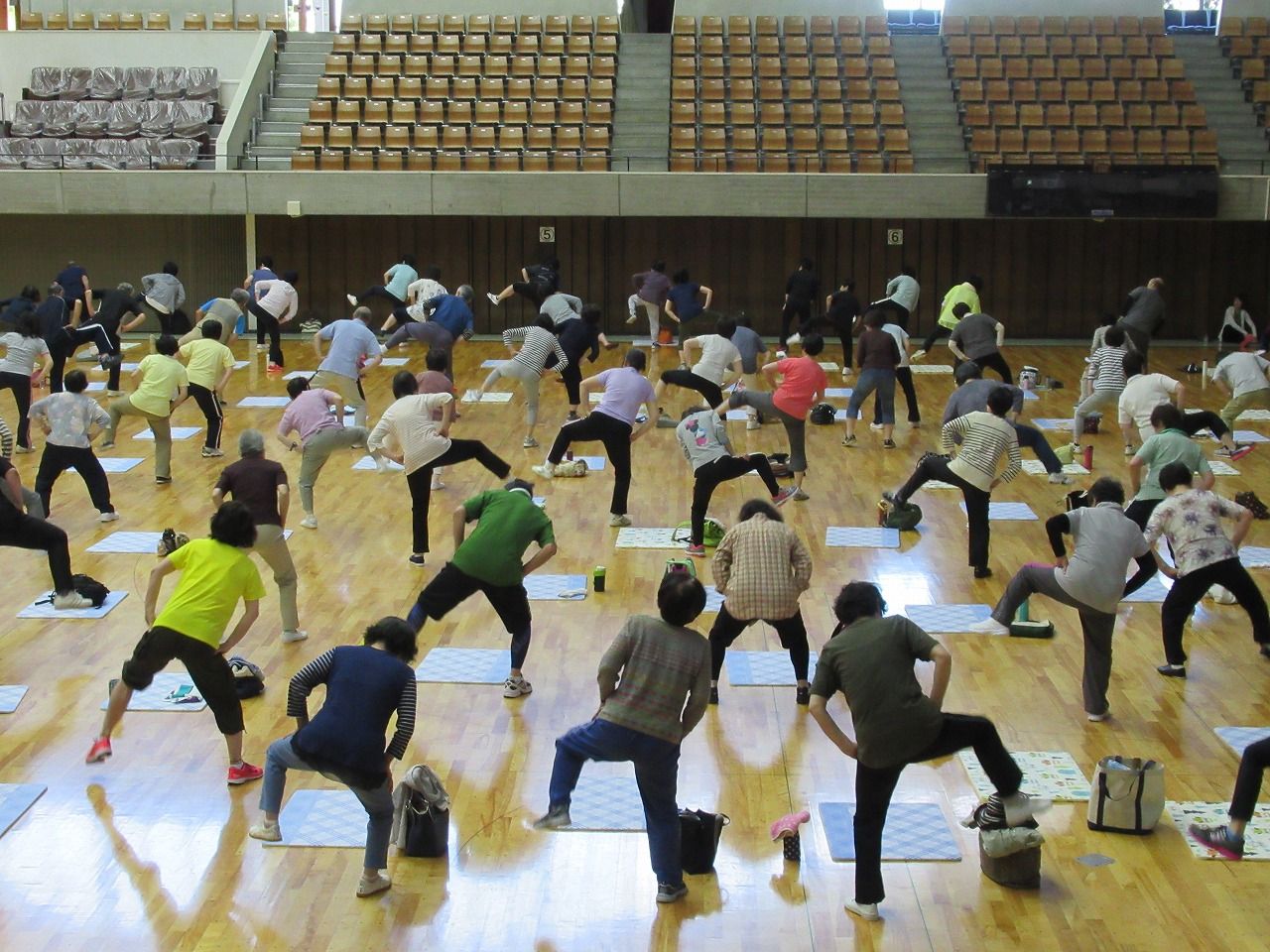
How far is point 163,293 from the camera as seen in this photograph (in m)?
20.1

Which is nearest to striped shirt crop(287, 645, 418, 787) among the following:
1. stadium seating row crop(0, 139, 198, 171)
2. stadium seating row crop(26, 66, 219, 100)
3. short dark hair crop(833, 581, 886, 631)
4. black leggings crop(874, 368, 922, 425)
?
short dark hair crop(833, 581, 886, 631)

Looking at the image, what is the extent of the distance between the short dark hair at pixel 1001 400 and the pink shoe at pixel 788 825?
4534mm

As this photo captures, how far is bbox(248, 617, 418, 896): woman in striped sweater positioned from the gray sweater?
1482 centimetres

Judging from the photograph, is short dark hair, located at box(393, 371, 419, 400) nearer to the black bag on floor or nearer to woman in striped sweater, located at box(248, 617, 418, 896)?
woman in striped sweater, located at box(248, 617, 418, 896)

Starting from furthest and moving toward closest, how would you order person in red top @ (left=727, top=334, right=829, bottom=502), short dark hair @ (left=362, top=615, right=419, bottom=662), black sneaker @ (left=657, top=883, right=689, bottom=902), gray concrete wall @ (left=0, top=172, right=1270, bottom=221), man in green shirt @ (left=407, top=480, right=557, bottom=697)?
gray concrete wall @ (left=0, top=172, right=1270, bottom=221), person in red top @ (left=727, top=334, right=829, bottom=502), man in green shirt @ (left=407, top=480, right=557, bottom=697), black sneaker @ (left=657, top=883, right=689, bottom=902), short dark hair @ (left=362, top=615, right=419, bottom=662)

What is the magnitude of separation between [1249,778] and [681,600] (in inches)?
106

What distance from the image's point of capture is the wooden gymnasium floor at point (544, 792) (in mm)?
6348

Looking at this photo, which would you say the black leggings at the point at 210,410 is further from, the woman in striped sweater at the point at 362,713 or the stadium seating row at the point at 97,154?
the stadium seating row at the point at 97,154

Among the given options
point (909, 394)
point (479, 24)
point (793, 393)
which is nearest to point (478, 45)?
point (479, 24)

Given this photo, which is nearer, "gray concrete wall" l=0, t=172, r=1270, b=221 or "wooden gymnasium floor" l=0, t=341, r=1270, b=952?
"wooden gymnasium floor" l=0, t=341, r=1270, b=952

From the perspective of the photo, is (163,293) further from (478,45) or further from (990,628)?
(990,628)

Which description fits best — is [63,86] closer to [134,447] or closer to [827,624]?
[134,447]

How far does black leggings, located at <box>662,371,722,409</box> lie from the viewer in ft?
44.1

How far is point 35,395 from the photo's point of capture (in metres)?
19.0
